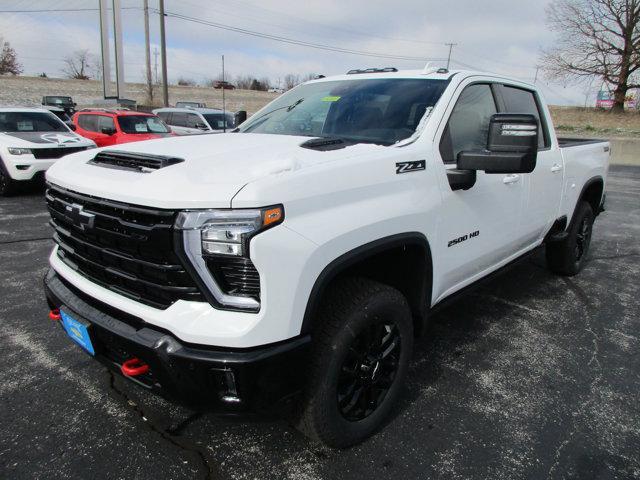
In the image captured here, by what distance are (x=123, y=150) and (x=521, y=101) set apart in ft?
9.94

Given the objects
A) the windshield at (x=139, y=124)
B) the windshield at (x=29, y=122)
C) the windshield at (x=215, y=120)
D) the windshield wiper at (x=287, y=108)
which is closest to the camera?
the windshield wiper at (x=287, y=108)

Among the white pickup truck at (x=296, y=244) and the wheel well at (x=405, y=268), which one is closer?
the white pickup truck at (x=296, y=244)

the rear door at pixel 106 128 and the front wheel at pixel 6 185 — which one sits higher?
the rear door at pixel 106 128

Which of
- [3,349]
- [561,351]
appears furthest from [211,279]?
[561,351]

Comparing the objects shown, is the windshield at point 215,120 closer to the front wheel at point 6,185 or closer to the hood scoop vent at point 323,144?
the front wheel at point 6,185

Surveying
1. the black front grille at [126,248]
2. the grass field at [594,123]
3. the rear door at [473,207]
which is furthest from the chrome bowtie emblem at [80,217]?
the grass field at [594,123]

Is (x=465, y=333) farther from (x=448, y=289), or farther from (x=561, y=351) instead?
(x=448, y=289)

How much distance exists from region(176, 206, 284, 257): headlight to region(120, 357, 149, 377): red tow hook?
63 cm

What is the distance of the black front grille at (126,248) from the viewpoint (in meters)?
1.80

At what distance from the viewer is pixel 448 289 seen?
2881 millimetres

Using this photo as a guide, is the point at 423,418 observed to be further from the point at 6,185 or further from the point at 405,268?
the point at 6,185

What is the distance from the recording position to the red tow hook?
1.96 metres

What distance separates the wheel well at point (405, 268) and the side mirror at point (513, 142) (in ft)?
1.82

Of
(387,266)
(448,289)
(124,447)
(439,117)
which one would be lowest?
(124,447)
